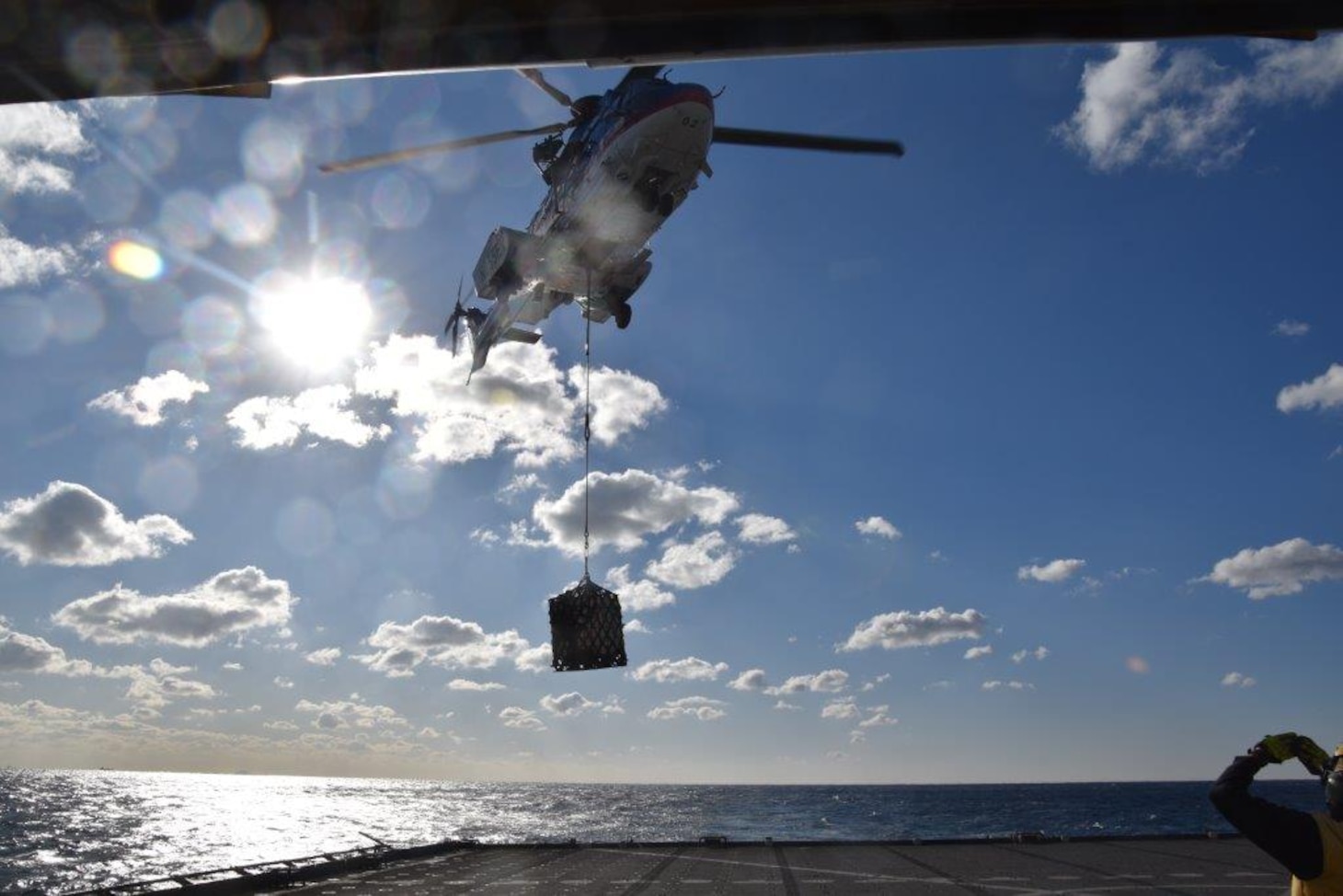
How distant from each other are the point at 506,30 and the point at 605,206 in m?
16.6

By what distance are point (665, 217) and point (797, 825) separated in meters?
103

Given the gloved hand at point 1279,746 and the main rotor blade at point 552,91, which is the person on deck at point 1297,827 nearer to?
the gloved hand at point 1279,746

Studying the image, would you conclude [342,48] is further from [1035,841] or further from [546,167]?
[1035,841]

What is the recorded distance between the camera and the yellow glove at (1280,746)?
5.37 m

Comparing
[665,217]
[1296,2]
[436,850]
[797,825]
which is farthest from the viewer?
[797,825]

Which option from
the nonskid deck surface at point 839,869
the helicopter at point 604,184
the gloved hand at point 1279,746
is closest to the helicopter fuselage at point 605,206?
the helicopter at point 604,184

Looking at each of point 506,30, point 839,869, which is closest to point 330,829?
point 839,869

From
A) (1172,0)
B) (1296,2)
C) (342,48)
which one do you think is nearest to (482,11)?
(342,48)

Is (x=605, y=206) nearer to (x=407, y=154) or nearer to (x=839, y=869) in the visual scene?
(x=407, y=154)

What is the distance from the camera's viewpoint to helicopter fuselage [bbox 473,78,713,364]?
23.0m

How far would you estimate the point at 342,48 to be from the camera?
7980 mm

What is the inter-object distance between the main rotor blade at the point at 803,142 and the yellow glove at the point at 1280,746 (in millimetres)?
20961

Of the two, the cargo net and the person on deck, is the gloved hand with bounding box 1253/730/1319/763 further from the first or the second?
the cargo net

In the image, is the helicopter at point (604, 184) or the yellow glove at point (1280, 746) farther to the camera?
the helicopter at point (604, 184)
